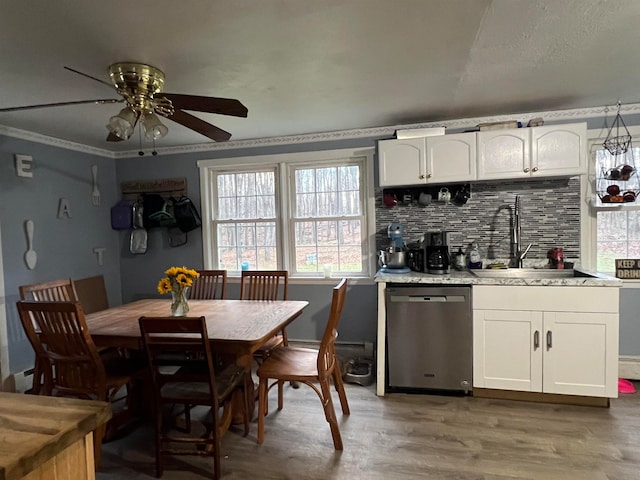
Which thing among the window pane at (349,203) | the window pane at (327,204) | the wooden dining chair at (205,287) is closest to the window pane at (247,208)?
the window pane at (327,204)

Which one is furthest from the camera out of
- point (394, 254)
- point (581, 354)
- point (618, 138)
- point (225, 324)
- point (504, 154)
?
point (394, 254)

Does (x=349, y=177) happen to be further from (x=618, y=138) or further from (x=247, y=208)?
(x=618, y=138)

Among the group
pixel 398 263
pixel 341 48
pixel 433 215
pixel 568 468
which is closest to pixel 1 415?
pixel 341 48

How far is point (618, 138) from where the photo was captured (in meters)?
3.06

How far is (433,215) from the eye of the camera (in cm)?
343

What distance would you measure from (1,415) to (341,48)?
6.31 ft

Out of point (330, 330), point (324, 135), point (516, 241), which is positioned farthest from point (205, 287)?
point (516, 241)

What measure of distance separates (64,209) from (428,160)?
3.41m

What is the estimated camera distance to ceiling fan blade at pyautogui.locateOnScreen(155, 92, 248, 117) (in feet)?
5.89

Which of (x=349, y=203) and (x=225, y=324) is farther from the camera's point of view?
(x=349, y=203)

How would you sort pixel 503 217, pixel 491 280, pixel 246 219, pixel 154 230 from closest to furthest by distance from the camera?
1. pixel 491 280
2. pixel 503 217
3. pixel 246 219
4. pixel 154 230

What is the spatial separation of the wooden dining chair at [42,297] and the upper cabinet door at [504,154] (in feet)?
10.7

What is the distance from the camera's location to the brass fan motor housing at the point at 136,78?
1.97 meters

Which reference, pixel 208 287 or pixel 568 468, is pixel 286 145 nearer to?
pixel 208 287
